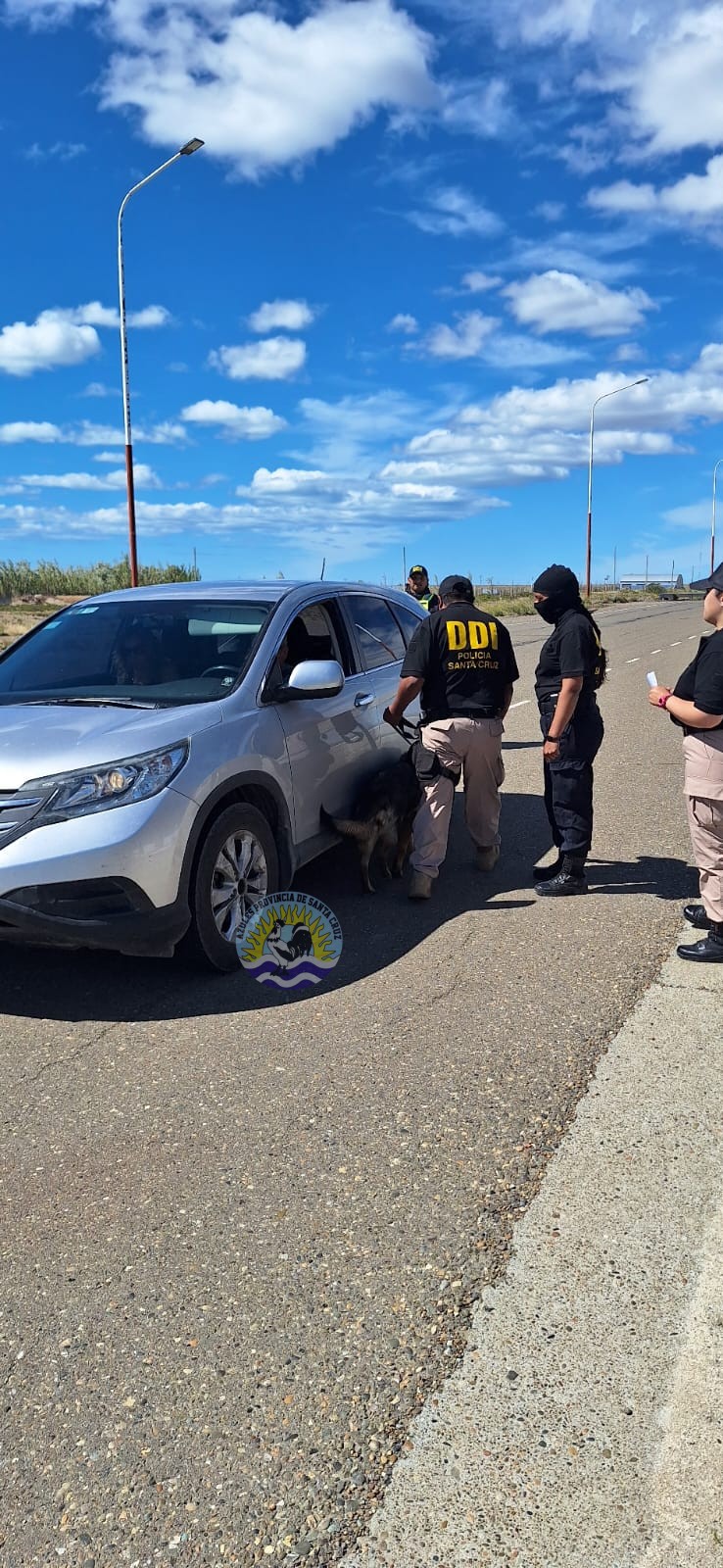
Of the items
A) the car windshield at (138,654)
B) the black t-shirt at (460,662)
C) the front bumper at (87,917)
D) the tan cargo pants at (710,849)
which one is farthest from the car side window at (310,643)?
the tan cargo pants at (710,849)

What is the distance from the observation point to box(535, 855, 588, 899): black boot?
6266 mm

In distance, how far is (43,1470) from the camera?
228 cm

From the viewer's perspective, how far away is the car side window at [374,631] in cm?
695

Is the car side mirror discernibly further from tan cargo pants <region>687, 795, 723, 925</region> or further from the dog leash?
tan cargo pants <region>687, 795, 723, 925</region>

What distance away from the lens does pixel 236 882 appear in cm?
507

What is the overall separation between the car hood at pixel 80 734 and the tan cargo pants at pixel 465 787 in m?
1.74

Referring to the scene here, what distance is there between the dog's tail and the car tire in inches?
26.1

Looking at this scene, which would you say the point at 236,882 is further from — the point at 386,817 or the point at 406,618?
the point at 406,618

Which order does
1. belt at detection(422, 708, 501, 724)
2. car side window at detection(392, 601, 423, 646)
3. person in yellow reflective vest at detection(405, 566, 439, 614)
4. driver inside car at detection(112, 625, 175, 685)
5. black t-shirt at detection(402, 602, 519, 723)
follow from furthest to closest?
person in yellow reflective vest at detection(405, 566, 439, 614)
car side window at detection(392, 601, 423, 646)
belt at detection(422, 708, 501, 724)
black t-shirt at detection(402, 602, 519, 723)
driver inside car at detection(112, 625, 175, 685)

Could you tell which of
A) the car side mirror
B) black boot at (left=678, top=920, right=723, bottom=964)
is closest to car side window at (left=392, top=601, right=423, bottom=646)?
the car side mirror

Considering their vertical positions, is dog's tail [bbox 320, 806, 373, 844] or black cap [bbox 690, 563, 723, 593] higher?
black cap [bbox 690, 563, 723, 593]

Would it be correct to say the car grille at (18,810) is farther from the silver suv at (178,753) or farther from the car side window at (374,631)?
the car side window at (374,631)

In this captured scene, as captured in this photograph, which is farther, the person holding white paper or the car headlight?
the person holding white paper

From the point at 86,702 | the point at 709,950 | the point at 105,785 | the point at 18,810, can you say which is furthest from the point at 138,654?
the point at 709,950
